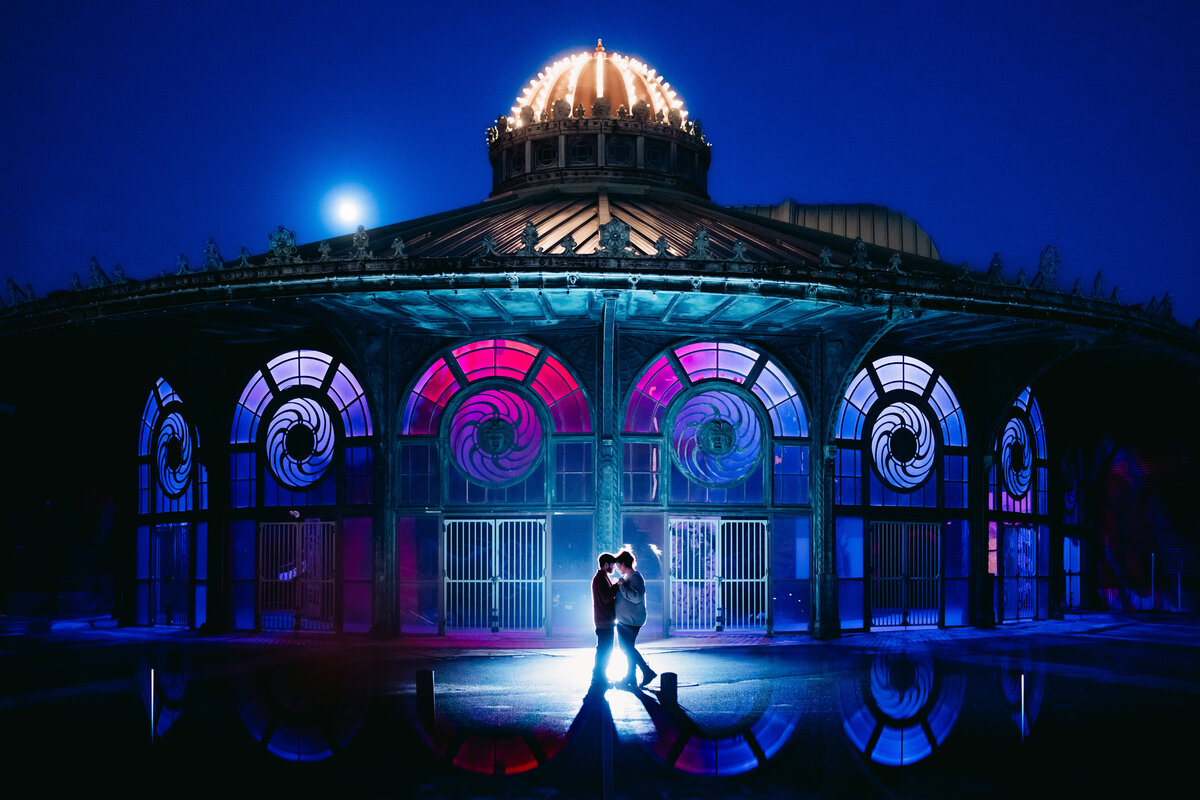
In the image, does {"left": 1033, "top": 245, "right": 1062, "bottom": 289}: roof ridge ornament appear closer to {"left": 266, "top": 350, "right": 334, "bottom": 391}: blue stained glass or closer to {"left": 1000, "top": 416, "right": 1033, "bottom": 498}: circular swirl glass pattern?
{"left": 1000, "top": 416, "right": 1033, "bottom": 498}: circular swirl glass pattern

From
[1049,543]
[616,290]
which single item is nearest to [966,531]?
[1049,543]

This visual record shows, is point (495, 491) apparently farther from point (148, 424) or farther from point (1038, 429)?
point (1038, 429)

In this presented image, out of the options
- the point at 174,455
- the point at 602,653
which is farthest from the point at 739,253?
the point at 174,455

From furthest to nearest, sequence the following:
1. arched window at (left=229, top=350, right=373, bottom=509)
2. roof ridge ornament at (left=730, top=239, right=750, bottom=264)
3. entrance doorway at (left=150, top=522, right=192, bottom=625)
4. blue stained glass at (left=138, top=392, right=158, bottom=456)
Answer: blue stained glass at (left=138, top=392, right=158, bottom=456) < entrance doorway at (left=150, top=522, right=192, bottom=625) < arched window at (left=229, top=350, right=373, bottom=509) < roof ridge ornament at (left=730, top=239, right=750, bottom=264)

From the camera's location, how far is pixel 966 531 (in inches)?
904

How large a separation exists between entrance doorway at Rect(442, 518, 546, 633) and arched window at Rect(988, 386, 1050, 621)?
1061cm

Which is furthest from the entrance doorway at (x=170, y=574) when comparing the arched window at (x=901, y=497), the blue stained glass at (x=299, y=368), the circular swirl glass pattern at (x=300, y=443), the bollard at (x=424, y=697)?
the arched window at (x=901, y=497)

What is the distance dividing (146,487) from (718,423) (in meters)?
13.8

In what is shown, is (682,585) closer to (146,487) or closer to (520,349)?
(520,349)

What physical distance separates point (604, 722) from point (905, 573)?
42.9ft

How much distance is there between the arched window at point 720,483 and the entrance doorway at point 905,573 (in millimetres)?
2050

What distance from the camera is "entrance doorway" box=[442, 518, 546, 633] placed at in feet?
65.9

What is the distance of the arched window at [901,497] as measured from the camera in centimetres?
2150

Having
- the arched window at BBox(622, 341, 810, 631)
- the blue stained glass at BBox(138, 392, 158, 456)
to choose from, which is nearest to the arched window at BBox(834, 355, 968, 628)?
the arched window at BBox(622, 341, 810, 631)
